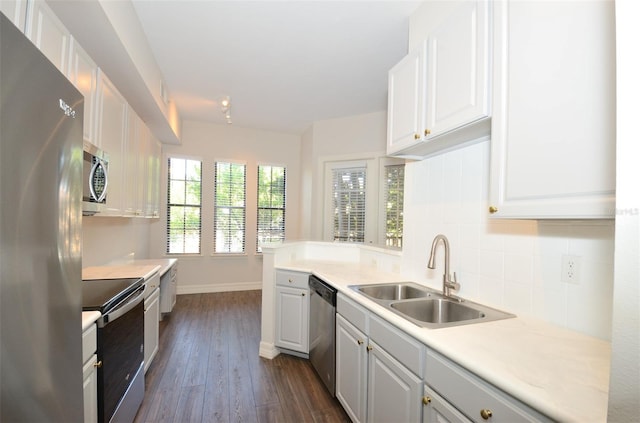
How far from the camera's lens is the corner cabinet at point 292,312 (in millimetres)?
2742

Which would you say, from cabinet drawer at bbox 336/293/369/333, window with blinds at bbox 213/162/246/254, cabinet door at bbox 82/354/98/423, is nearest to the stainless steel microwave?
cabinet door at bbox 82/354/98/423

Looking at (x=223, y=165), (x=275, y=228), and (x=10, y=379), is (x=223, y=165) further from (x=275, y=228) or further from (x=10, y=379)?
(x=10, y=379)

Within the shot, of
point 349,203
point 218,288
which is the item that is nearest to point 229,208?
point 218,288

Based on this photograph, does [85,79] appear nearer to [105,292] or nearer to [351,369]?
[105,292]

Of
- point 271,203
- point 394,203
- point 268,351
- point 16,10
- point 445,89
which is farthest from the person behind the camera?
point 271,203

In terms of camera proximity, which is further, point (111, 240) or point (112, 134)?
point (111, 240)

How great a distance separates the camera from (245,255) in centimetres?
559

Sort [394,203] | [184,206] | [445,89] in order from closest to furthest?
[445,89] → [394,203] → [184,206]

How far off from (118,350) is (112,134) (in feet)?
5.07

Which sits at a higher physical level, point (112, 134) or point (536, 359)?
point (112, 134)

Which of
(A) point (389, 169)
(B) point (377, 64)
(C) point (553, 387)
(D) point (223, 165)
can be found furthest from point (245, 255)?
(C) point (553, 387)

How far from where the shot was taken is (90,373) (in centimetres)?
138

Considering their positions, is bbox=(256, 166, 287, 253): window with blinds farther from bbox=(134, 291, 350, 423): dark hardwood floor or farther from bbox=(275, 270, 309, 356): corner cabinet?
bbox=(275, 270, 309, 356): corner cabinet

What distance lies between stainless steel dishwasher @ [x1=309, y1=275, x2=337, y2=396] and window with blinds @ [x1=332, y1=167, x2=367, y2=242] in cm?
225
